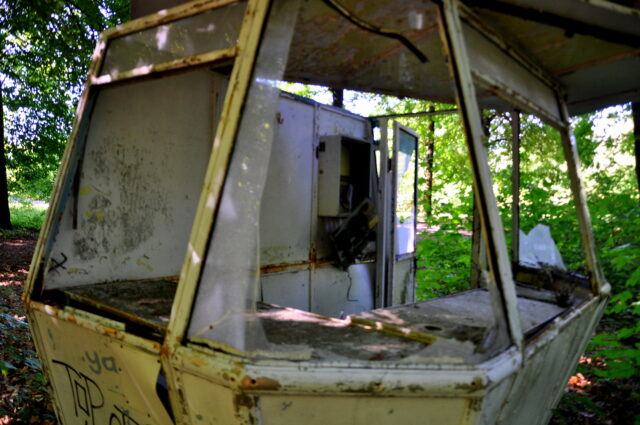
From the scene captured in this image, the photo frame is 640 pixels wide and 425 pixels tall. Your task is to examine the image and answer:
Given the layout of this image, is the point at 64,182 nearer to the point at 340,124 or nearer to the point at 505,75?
the point at 505,75

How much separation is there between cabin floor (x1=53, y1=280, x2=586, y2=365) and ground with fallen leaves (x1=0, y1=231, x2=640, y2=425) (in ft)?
3.89

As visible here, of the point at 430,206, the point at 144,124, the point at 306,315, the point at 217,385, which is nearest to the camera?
the point at 217,385

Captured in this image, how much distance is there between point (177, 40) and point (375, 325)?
166 cm

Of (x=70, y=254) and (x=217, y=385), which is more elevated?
(x=70, y=254)

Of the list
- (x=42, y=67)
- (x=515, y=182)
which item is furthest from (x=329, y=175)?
(x=42, y=67)

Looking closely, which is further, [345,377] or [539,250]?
[539,250]

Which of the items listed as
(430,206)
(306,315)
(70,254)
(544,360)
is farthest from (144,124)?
(430,206)

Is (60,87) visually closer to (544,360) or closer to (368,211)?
(368,211)

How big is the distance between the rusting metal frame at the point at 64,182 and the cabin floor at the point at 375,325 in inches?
8.4

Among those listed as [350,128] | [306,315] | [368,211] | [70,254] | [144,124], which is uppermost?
[350,128]

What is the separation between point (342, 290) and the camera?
4.59 meters

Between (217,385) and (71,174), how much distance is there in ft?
5.79

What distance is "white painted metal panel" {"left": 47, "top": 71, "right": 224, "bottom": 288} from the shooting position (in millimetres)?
2699

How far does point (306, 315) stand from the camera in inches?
87.5
